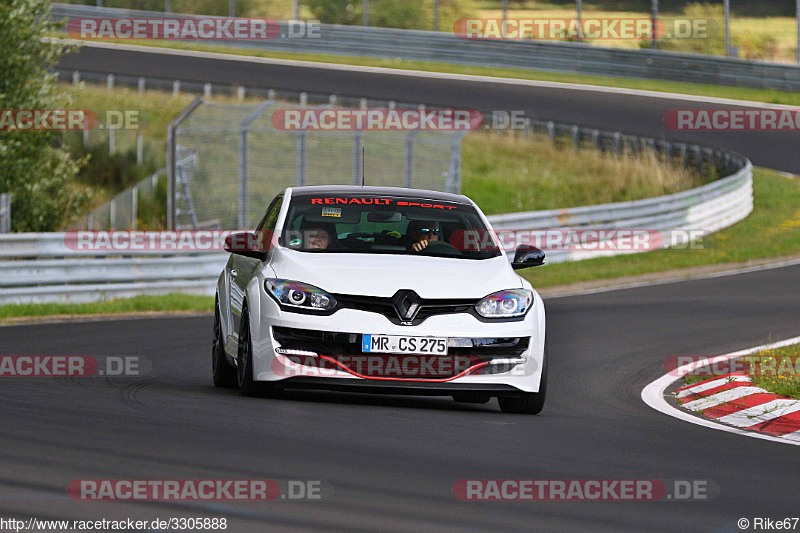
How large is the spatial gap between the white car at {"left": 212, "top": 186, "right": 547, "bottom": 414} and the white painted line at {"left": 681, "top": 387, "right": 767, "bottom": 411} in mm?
1611

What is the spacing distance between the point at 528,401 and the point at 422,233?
1424mm

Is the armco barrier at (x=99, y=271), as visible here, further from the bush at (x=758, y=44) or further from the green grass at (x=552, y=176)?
the bush at (x=758, y=44)

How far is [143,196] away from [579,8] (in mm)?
22174

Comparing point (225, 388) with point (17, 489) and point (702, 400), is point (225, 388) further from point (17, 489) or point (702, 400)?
point (17, 489)

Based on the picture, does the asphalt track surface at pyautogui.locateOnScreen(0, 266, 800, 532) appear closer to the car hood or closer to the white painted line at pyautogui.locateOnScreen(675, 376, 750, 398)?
the white painted line at pyautogui.locateOnScreen(675, 376, 750, 398)

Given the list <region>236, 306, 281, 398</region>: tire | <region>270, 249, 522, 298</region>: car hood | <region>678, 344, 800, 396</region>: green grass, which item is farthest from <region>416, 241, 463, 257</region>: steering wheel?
<region>678, 344, 800, 396</region>: green grass

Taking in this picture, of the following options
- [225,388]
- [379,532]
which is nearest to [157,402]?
[225,388]

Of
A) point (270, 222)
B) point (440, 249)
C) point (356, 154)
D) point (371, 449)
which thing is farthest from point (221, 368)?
point (356, 154)

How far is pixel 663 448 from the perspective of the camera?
8.24 meters

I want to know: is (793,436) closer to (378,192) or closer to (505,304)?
(505,304)

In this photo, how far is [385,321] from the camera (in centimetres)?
906

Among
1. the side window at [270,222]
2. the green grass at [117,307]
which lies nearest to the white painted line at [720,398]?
the side window at [270,222]

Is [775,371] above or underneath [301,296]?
underneath

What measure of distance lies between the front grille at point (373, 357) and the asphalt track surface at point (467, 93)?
27.6 meters
